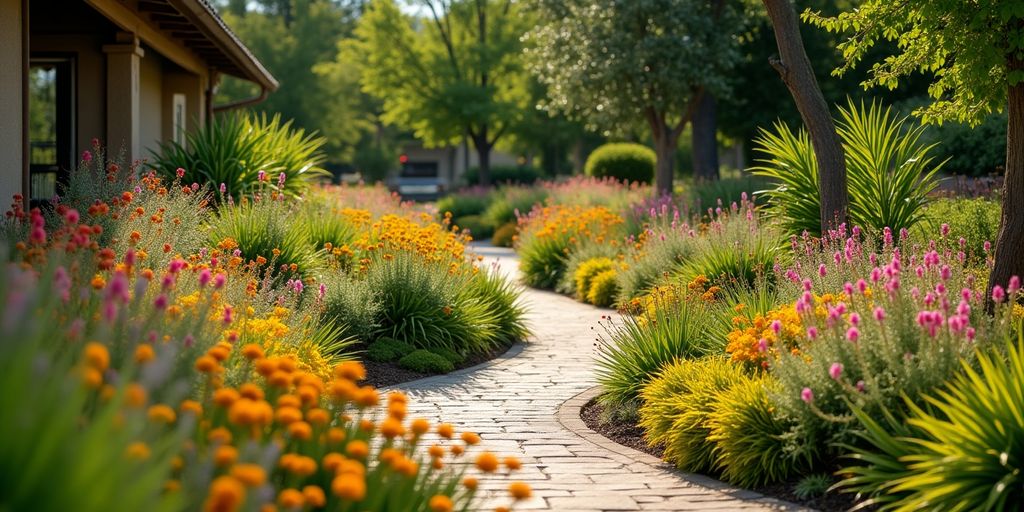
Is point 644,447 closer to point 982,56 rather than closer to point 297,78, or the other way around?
point 982,56

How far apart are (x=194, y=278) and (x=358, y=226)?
6.50 meters

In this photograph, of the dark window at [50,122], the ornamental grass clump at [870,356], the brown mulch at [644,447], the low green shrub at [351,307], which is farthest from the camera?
the dark window at [50,122]

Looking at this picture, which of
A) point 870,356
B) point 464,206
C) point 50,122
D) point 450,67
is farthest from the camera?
point 450,67

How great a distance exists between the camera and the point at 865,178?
11656 millimetres

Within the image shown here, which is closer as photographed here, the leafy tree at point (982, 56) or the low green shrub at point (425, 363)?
the leafy tree at point (982, 56)

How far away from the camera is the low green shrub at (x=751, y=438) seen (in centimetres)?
613

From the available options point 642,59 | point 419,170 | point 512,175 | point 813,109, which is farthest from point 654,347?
point 419,170

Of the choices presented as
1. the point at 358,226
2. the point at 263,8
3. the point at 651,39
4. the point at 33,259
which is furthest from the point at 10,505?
the point at 263,8

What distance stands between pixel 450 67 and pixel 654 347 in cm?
3321

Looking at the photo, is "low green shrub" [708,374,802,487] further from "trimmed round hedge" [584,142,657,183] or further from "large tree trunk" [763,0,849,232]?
"trimmed round hedge" [584,142,657,183]

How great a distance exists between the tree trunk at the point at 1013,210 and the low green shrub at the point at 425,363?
4.65m

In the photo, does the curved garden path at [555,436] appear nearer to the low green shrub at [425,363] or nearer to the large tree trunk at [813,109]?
the low green shrub at [425,363]

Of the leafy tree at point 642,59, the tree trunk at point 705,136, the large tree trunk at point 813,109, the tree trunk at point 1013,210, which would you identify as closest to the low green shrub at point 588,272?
the large tree trunk at point 813,109

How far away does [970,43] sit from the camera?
8.18 metres
